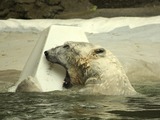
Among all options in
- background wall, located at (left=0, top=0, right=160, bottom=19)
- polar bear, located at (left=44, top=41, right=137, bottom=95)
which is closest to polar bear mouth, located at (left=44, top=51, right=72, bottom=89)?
polar bear, located at (left=44, top=41, right=137, bottom=95)

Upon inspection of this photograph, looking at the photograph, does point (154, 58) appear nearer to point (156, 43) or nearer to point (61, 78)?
point (156, 43)

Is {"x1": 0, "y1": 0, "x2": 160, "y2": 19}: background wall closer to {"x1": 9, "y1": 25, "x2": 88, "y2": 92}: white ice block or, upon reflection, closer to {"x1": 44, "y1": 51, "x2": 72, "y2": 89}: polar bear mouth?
{"x1": 9, "y1": 25, "x2": 88, "y2": 92}: white ice block

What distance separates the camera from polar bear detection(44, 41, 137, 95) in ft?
16.0

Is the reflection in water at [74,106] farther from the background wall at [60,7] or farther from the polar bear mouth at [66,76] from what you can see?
the background wall at [60,7]

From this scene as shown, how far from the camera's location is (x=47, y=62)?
5.29 meters

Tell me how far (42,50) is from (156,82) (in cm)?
214

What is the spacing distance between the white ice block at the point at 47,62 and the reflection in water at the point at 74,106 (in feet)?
1.20

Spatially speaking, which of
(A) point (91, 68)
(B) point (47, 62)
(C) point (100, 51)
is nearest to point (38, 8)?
(B) point (47, 62)

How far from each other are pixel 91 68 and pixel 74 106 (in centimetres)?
118

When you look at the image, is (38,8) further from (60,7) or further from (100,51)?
(100,51)

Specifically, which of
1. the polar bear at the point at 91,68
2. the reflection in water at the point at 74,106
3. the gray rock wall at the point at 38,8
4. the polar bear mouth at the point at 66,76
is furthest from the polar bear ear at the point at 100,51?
the gray rock wall at the point at 38,8

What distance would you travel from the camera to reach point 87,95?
471 cm

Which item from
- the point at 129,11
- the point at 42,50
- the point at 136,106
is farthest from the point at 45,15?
the point at 136,106

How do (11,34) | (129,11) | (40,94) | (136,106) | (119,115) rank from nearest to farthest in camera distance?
(119,115) → (136,106) → (40,94) → (11,34) → (129,11)
